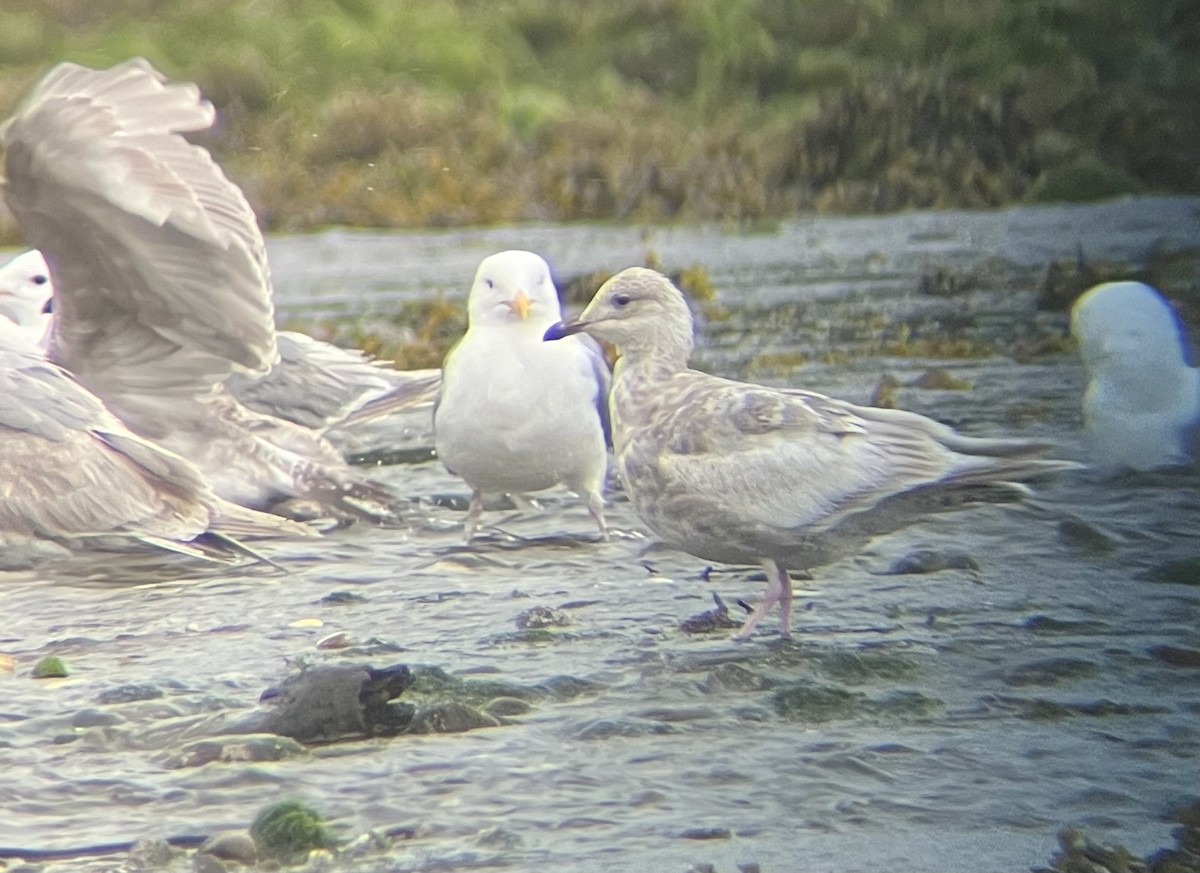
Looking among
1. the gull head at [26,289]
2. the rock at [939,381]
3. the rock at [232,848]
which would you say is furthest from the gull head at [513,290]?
the rock at [232,848]

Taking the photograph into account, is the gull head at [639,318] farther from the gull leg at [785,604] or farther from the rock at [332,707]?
the rock at [332,707]

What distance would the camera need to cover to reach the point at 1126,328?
2.87 m

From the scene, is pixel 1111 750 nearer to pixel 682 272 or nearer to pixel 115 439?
pixel 682 272

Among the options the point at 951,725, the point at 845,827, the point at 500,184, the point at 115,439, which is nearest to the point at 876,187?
the point at 500,184

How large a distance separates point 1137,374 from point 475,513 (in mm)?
1067

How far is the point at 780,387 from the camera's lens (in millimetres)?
2811

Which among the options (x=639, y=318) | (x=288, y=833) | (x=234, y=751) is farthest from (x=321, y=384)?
(x=288, y=833)

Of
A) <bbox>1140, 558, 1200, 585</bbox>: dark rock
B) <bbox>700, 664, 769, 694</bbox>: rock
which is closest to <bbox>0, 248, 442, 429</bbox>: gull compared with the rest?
<bbox>700, 664, 769, 694</bbox>: rock

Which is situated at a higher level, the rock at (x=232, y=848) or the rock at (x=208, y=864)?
the rock at (x=232, y=848)

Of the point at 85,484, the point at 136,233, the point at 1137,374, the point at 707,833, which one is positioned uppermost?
the point at 136,233

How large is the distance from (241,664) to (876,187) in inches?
49.1

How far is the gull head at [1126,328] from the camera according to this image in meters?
2.86

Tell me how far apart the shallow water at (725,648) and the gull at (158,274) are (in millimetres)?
103

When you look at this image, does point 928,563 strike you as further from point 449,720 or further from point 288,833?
point 288,833
